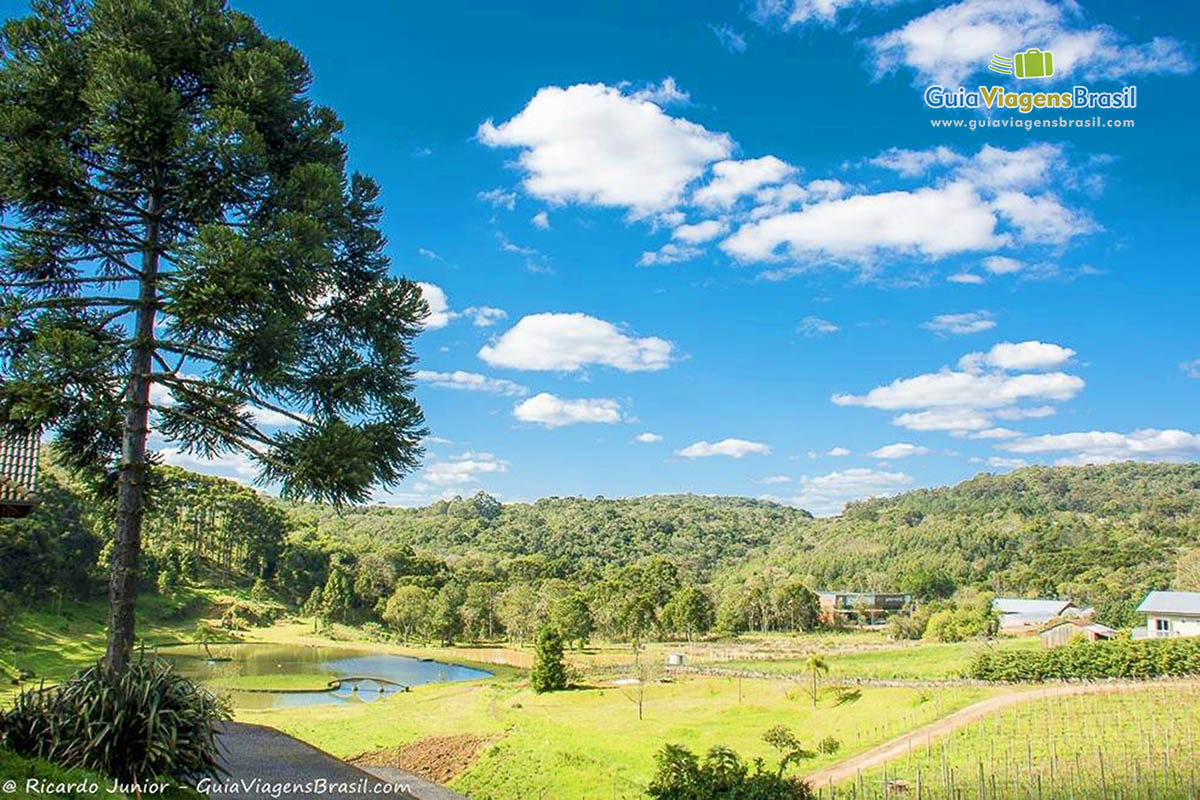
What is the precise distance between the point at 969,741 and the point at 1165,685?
12304 mm

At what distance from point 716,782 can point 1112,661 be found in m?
28.2

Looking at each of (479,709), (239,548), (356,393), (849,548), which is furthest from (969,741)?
(849,548)

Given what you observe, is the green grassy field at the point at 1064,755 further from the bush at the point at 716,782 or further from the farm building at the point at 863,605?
the farm building at the point at 863,605

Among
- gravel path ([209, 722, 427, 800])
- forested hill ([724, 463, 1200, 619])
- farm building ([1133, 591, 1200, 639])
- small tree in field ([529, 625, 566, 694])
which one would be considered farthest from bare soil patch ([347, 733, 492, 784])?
forested hill ([724, 463, 1200, 619])

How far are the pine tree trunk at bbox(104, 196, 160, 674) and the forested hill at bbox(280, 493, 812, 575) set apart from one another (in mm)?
83701

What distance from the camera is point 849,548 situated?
460 ft

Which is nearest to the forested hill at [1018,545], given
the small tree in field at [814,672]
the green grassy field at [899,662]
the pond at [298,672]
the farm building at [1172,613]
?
the farm building at [1172,613]

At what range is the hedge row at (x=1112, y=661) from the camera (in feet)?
107

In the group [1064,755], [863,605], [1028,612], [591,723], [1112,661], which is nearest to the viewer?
[1064,755]

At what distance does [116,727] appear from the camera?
25.2 feet

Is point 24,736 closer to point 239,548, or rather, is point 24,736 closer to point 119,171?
point 119,171

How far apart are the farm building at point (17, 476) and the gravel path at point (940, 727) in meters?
18.1

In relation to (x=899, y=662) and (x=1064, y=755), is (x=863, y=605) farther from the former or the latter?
(x=1064, y=755)

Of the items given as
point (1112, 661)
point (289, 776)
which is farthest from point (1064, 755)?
point (289, 776)
